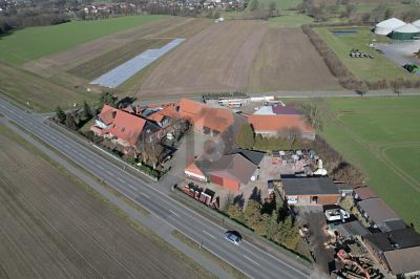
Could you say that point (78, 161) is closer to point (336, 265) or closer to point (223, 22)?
point (336, 265)

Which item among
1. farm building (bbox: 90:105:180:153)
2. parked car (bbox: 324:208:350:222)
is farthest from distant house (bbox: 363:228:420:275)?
farm building (bbox: 90:105:180:153)

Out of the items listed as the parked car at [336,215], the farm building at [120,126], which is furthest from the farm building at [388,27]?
the parked car at [336,215]

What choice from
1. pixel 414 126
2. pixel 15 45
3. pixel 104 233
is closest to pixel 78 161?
pixel 104 233

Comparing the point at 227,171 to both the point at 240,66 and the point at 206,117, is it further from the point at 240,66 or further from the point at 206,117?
the point at 240,66

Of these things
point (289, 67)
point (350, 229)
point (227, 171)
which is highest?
point (289, 67)

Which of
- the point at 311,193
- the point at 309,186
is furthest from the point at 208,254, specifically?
the point at 309,186
